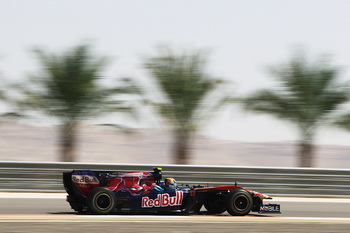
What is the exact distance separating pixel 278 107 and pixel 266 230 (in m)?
13.4

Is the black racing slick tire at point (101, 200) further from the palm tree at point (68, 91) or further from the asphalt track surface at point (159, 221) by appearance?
the palm tree at point (68, 91)

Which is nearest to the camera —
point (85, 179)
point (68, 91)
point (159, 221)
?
point (159, 221)

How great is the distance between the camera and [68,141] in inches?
880

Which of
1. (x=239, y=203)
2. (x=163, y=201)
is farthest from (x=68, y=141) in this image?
(x=239, y=203)

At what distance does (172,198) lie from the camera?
1215 cm

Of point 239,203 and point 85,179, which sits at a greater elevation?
point 85,179

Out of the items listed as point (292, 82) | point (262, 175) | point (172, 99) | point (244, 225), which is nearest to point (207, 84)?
point (172, 99)

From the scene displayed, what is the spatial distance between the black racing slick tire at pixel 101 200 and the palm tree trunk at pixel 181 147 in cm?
1107

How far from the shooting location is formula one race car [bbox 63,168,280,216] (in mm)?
12008

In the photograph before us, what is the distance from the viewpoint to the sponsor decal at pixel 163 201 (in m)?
12.1

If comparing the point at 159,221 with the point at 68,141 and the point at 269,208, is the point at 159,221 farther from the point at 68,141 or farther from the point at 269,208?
the point at 68,141

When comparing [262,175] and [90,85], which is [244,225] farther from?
[90,85]

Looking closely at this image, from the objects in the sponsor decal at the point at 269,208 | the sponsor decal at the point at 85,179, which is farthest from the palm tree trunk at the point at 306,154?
the sponsor decal at the point at 85,179

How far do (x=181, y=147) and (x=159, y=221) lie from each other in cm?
1205
